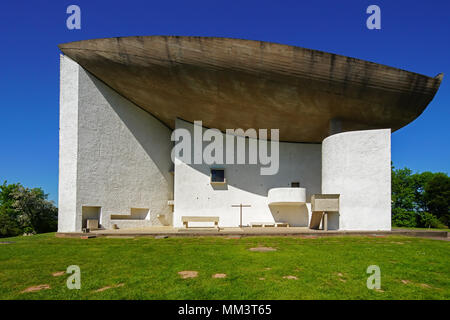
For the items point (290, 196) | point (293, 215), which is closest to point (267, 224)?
point (293, 215)

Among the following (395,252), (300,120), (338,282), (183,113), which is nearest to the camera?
A: (338,282)

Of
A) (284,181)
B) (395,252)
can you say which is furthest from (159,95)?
(395,252)

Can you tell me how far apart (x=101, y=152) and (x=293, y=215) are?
502 inches

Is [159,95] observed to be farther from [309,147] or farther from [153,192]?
[309,147]

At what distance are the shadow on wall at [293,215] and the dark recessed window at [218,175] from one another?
14.3 feet

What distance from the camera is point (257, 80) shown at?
13.4 metres

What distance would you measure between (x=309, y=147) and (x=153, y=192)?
1141cm

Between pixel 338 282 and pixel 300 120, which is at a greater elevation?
pixel 300 120

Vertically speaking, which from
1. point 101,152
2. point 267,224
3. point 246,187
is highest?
point 101,152

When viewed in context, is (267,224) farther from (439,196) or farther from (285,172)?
(439,196)

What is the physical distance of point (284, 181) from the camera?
19.9m

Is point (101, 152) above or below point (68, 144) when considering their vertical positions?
below

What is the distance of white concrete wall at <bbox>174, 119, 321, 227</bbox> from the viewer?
18750mm

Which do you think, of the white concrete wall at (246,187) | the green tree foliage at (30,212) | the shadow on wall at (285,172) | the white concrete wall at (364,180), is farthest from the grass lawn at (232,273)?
the green tree foliage at (30,212)
